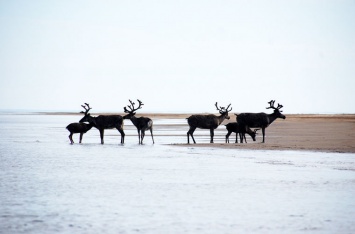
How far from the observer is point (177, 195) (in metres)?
10.8

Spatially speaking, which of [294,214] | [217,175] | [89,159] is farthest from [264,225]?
[89,159]

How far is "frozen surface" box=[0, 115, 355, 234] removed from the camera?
8219mm

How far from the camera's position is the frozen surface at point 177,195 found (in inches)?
324

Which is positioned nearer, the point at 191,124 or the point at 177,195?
the point at 177,195

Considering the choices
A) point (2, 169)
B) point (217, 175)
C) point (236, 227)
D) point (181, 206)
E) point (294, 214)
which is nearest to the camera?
point (236, 227)

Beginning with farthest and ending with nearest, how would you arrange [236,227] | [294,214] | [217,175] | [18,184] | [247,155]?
[247,155], [217,175], [18,184], [294,214], [236,227]

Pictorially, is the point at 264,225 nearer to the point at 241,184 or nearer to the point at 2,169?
the point at 241,184

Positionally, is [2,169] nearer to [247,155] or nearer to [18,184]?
[18,184]

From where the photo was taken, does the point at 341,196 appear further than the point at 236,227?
Yes

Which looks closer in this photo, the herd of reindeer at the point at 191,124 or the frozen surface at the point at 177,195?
the frozen surface at the point at 177,195

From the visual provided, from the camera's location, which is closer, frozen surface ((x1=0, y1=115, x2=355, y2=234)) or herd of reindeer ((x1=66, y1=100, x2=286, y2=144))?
frozen surface ((x1=0, y1=115, x2=355, y2=234))

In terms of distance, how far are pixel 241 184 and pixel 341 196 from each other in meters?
2.51

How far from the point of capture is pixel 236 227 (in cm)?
809

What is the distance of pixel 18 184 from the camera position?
39.8 feet
